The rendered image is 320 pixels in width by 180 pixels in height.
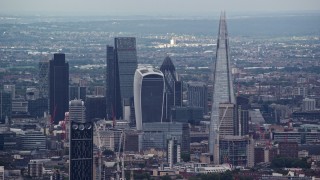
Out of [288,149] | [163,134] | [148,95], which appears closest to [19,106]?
[148,95]

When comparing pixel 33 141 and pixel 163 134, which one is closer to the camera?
pixel 33 141

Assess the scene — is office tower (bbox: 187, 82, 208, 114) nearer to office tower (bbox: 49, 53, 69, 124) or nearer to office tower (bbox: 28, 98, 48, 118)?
office tower (bbox: 49, 53, 69, 124)

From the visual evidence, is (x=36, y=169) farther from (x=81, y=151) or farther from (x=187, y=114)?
(x=187, y=114)

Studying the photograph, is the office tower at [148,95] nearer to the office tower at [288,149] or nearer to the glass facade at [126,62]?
the glass facade at [126,62]

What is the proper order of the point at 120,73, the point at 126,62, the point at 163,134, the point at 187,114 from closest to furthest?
the point at 163,134 → the point at 187,114 → the point at 120,73 → the point at 126,62

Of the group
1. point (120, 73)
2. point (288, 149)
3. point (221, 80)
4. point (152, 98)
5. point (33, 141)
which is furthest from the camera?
point (120, 73)

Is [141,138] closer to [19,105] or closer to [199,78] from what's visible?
[19,105]
